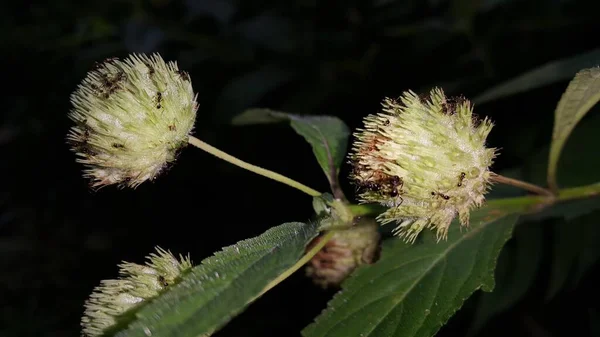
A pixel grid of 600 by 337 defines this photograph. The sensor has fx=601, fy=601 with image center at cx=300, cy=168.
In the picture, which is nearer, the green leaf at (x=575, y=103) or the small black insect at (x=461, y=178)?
→ the small black insect at (x=461, y=178)

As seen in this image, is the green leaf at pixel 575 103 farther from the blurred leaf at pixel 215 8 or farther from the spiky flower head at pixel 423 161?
the blurred leaf at pixel 215 8

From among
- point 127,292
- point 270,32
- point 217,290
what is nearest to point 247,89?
point 270,32

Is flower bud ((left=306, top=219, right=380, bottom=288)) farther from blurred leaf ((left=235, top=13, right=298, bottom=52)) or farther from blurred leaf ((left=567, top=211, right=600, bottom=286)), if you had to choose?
blurred leaf ((left=235, top=13, right=298, bottom=52))

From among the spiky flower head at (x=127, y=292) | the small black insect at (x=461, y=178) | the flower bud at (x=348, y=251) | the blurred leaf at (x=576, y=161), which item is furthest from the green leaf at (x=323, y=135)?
the blurred leaf at (x=576, y=161)

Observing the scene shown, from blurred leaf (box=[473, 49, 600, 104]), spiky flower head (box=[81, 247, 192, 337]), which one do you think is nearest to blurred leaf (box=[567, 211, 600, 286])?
blurred leaf (box=[473, 49, 600, 104])

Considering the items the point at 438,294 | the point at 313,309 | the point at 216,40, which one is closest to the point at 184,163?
the point at 216,40

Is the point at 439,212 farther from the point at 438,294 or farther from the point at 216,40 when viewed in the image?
the point at 216,40
